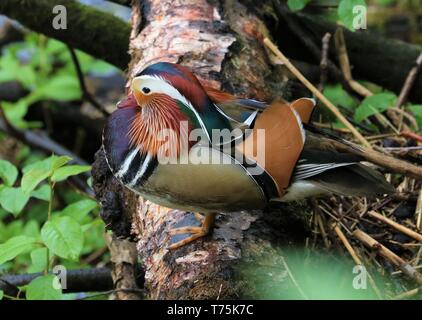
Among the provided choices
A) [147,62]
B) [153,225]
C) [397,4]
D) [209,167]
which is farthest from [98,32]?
[397,4]

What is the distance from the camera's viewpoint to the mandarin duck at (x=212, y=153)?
1985 mm

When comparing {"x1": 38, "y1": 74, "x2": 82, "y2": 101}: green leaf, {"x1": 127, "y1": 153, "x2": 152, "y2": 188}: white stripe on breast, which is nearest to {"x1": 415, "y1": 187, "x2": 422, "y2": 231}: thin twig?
{"x1": 127, "y1": 153, "x2": 152, "y2": 188}: white stripe on breast

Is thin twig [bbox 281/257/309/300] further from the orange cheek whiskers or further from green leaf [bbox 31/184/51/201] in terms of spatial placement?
green leaf [bbox 31/184/51/201]

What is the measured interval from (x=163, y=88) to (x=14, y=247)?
2.25 ft

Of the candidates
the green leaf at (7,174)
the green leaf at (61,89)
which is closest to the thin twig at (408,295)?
the green leaf at (7,174)

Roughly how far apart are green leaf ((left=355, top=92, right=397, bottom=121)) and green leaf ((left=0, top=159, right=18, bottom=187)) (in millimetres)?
1293

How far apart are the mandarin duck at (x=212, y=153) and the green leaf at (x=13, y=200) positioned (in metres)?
0.41

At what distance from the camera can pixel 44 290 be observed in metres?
2.27

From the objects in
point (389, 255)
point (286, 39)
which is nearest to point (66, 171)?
point (389, 255)

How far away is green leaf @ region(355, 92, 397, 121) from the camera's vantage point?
2.85 meters

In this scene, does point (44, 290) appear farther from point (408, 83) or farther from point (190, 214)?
point (408, 83)

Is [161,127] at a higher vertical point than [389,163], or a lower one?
higher
